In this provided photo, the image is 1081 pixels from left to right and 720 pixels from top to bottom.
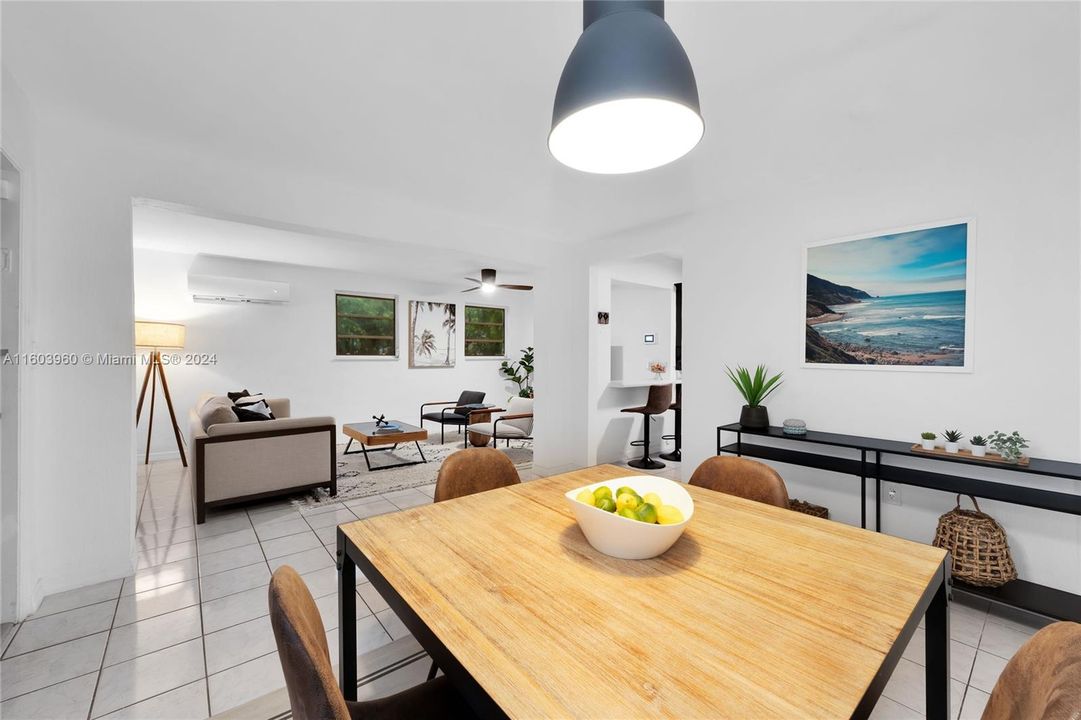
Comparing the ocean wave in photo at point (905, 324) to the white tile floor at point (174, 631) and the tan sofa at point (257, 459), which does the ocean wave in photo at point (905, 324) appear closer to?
the white tile floor at point (174, 631)

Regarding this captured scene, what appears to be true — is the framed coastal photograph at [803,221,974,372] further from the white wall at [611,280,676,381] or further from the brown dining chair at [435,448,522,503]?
the white wall at [611,280,676,381]

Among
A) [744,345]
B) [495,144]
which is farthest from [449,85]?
[744,345]

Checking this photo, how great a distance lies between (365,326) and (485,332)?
218cm

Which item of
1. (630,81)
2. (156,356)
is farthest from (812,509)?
(156,356)

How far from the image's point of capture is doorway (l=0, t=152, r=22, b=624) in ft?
6.53

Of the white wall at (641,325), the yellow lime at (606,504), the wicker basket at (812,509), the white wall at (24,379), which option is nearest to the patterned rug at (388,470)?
the white wall at (24,379)

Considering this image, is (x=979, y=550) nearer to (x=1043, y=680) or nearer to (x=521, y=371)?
(x=1043, y=680)

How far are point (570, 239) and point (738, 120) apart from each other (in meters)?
2.61

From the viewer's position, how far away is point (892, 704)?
1.65m

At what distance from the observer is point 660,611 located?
0.90 metres

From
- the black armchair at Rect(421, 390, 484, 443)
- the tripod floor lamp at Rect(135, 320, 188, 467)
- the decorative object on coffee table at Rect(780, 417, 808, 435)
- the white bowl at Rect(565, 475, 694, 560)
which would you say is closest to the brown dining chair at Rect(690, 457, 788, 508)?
the white bowl at Rect(565, 475, 694, 560)

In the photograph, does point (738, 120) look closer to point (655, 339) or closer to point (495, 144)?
point (495, 144)

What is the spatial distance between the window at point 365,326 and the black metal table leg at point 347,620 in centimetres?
592

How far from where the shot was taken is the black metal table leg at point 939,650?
3.68 feet
